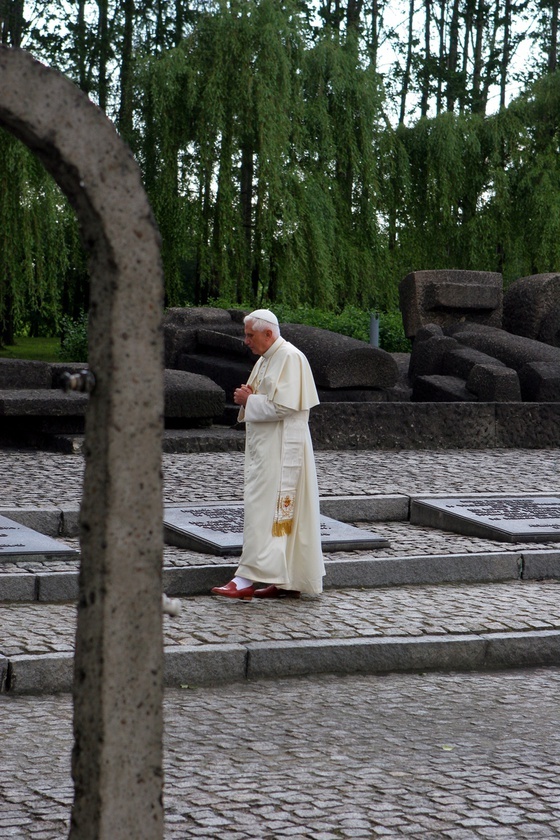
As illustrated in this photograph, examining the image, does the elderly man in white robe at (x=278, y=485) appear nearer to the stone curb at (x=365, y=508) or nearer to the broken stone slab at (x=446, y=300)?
the stone curb at (x=365, y=508)

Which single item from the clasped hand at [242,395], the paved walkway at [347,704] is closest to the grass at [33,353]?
the paved walkway at [347,704]

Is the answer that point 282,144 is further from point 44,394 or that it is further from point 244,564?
point 244,564

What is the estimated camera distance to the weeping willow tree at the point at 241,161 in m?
21.3

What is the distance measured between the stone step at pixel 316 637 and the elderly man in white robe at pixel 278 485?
15 centimetres

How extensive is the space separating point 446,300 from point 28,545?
36.0 ft

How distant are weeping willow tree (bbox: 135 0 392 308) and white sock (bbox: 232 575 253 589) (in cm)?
1450

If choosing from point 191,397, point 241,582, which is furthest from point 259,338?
point 191,397

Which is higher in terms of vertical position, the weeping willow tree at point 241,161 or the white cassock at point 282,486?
the weeping willow tree at point 241,161

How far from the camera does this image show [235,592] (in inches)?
281

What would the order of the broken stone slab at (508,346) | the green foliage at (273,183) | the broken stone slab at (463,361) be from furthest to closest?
the green foliage at (273,183)
the broken stone slab at (508,346)
the broken stone slab at (463,361)

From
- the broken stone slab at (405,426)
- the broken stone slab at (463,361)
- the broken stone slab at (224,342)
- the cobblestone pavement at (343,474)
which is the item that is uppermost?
the broken stone slab at (224,342)

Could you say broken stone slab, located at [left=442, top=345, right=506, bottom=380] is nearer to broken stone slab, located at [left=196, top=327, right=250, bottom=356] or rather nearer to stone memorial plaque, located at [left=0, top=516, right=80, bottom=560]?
broken stone slab, located at [left=196, top=327, right=250, bottom=356]

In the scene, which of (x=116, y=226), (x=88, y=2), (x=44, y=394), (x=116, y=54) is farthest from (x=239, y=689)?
(x=88, y=2)

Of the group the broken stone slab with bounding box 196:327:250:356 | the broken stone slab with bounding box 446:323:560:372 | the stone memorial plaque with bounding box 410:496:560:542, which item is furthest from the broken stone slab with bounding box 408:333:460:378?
the stone memorial plaque with bounding box 410:496:560:542
